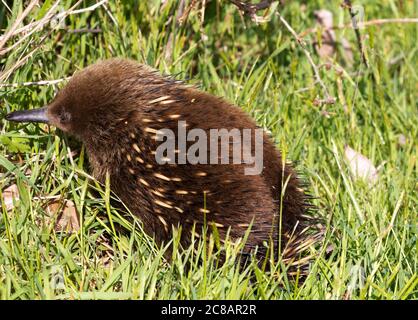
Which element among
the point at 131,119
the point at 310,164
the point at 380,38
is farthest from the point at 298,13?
the point at 131,119

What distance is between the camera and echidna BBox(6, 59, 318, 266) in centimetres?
325

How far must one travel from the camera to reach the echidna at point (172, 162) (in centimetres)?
325

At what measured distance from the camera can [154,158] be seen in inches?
133

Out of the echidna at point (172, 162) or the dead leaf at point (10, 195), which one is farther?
the dead leaf at point (10, 195)

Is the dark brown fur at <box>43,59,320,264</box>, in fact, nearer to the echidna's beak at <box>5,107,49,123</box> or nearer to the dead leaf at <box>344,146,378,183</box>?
the echidna's beak at <box>5,107,49,123</box>

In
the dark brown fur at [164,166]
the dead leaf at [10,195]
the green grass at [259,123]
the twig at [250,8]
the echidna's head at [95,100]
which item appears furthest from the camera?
the twig at [250,8]

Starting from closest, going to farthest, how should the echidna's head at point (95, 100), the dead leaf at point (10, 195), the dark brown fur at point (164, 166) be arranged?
the dark brown fur at point (164, 166) → the echidna's head at point (95, 100) → the dead leaf at point (10, 195)

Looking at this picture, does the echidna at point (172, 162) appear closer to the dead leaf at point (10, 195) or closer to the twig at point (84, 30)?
the dead leaf at point (10, 195)

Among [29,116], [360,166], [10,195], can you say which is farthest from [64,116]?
[360,166]

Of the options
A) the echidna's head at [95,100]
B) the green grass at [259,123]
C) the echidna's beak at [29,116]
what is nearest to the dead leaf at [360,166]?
the green grass at [259,123]

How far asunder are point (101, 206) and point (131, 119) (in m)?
0.43

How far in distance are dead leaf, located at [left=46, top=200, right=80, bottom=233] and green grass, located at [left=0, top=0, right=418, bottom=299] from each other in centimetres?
5

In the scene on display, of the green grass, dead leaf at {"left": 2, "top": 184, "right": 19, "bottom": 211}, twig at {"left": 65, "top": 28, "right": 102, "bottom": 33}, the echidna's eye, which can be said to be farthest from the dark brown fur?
→ twig at {"left": 65, "top": 28, "right": 102, "bottom": 33}

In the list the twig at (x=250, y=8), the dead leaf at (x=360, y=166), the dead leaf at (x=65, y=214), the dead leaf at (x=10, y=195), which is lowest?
the dead leaf at (x=65, y=214)
